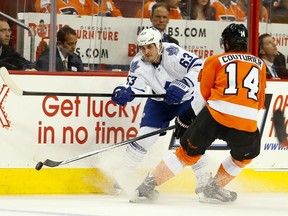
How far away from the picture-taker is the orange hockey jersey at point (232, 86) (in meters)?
6.71

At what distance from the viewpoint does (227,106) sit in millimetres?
6734

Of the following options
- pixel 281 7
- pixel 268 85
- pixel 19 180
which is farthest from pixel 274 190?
pixel 19 180

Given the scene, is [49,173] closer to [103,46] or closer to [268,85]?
[103,46]

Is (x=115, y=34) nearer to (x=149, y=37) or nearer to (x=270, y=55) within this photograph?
(x=149, y=37)

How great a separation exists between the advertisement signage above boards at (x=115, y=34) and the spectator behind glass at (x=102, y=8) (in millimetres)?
36

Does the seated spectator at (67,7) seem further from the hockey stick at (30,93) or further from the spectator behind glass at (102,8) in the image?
the hockey stick at (30,93)

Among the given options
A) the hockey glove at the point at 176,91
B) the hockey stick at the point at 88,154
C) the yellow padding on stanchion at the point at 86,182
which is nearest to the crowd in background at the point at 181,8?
the hockey glove at the point at 176,91

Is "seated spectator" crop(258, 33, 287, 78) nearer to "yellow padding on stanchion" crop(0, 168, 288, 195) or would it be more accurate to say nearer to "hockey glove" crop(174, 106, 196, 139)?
"yellow padding on stanchion" crop(0, 168, 288, 195)

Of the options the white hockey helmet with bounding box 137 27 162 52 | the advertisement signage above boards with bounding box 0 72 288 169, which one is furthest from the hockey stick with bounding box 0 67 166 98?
the white hockey helmet with bounding box 137 27 162 52

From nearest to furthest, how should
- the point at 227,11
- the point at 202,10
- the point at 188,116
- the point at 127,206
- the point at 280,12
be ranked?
the point at 127,206 → the point at 188,116 → the point at 202,10 → the point at 227,11 → the point at 280,12

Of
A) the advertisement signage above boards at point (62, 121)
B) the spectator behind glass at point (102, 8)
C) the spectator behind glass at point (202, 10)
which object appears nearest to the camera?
the advertisement signage above boards at point (62, 121)

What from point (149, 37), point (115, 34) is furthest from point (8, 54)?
point (149, 37)

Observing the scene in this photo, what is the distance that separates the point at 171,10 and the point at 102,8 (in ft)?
1.85

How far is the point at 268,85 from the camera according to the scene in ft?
26.6
